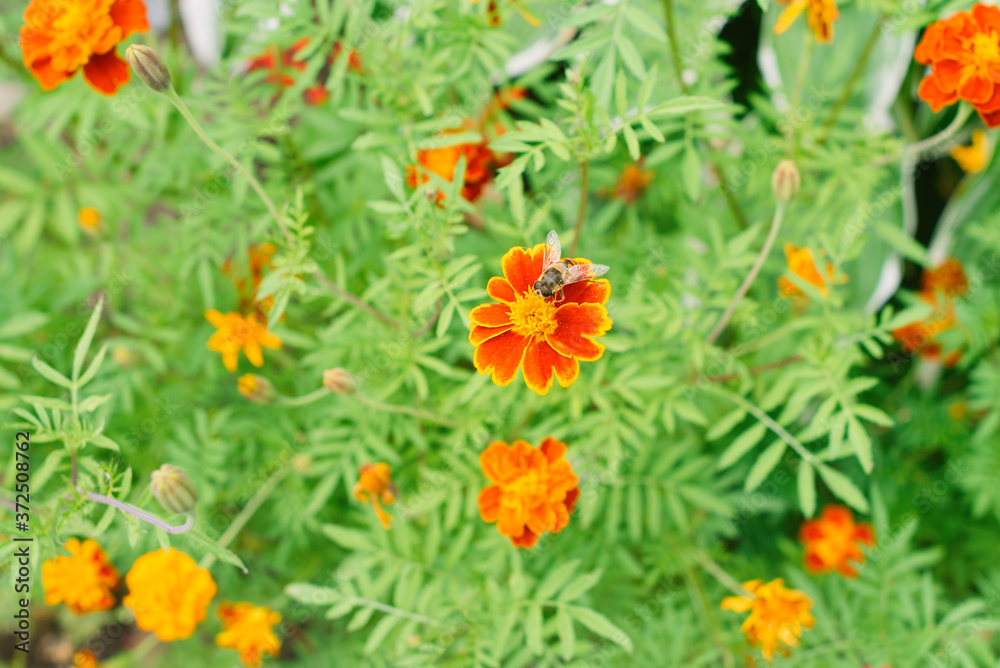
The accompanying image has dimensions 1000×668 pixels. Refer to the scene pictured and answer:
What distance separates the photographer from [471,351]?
120 cm

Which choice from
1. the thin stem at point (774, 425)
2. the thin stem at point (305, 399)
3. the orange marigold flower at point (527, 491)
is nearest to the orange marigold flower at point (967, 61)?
the thin stem at point (774, 425)

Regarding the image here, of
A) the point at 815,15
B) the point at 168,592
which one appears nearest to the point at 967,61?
the point at 815,15

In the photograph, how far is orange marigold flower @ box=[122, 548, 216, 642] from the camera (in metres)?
1.06

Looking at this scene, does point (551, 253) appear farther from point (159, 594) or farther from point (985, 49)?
point (159, 594)

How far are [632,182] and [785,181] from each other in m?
0.66

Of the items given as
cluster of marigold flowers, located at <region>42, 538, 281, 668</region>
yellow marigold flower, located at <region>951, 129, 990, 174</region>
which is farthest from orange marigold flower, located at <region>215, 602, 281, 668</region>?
yellow marigold flower, located at <region>951, 129, 990, 174</region>

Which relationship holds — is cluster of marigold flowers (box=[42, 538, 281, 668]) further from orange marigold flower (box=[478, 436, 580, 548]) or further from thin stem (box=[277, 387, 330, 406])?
orange marigold flower (box=[478, 436, 580, 548])

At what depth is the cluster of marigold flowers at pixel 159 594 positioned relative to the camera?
1.07m

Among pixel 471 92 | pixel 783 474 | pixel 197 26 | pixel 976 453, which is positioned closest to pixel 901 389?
pixel 976 453

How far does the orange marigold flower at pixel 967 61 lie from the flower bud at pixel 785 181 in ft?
0.69

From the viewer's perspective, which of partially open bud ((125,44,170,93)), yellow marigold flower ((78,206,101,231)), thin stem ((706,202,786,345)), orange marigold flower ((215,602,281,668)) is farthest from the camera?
yellow marigold flower ((78,206,101,231))

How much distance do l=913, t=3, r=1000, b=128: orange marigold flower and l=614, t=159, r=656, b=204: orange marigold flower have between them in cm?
67

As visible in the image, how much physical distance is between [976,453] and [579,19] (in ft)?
4.06

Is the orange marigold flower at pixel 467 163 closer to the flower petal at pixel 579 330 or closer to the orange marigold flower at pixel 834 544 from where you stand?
the flower petal at pixel 579 330
